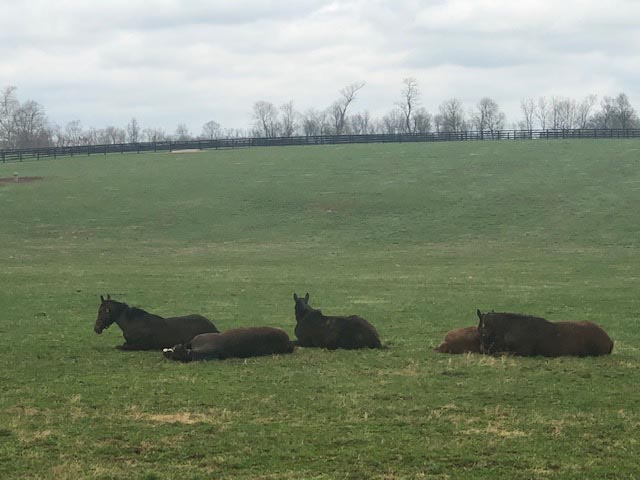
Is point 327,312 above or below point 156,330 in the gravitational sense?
below

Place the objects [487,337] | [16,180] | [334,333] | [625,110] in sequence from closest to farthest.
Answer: [487,337] < [334,333] < [16,180] < [625,110]

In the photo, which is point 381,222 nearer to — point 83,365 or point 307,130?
point 83,365

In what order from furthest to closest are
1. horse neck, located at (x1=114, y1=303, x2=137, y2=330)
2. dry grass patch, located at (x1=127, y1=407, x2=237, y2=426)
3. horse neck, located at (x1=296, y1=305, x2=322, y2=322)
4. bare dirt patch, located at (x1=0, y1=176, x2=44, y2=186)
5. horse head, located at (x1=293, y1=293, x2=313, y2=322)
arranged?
bare dirt patch, located at (x1=0, y1=176, x2=44, y2=186) → horse neck, located at (x1=114, y1=303, x2=137, y2=330) → horse head, located at (x1=293, y1=293, x2=313, y2=322) → horse neck, located at (x1=296, y1=305, x2=322, y2=322) → dry grass patch, located at (x1=127, y1=407, x2=237, y2=426)

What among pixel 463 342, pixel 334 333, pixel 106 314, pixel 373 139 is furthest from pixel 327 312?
pixel 373 139

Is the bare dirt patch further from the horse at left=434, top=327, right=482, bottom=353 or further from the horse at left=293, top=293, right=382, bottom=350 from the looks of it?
the horse at left=434, top=327, right=482, bottom=353

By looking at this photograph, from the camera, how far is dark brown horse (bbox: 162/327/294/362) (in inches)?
506

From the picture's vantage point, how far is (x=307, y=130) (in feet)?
608

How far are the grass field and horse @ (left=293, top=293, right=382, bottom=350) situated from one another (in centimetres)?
56

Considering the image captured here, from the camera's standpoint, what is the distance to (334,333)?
14031 millimetres

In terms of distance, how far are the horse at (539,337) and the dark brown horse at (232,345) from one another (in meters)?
3.37

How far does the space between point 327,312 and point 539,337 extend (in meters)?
7.82

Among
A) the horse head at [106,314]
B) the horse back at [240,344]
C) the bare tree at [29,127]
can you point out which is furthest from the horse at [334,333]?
the bare tree at [29,127]

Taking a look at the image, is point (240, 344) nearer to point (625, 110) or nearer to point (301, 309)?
point (301, 309)

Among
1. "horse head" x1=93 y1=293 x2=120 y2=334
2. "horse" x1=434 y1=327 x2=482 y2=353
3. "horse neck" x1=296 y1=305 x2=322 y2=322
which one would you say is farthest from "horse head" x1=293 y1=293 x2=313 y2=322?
"horse head" x1=93 y1=293 x2=120 y2=334
